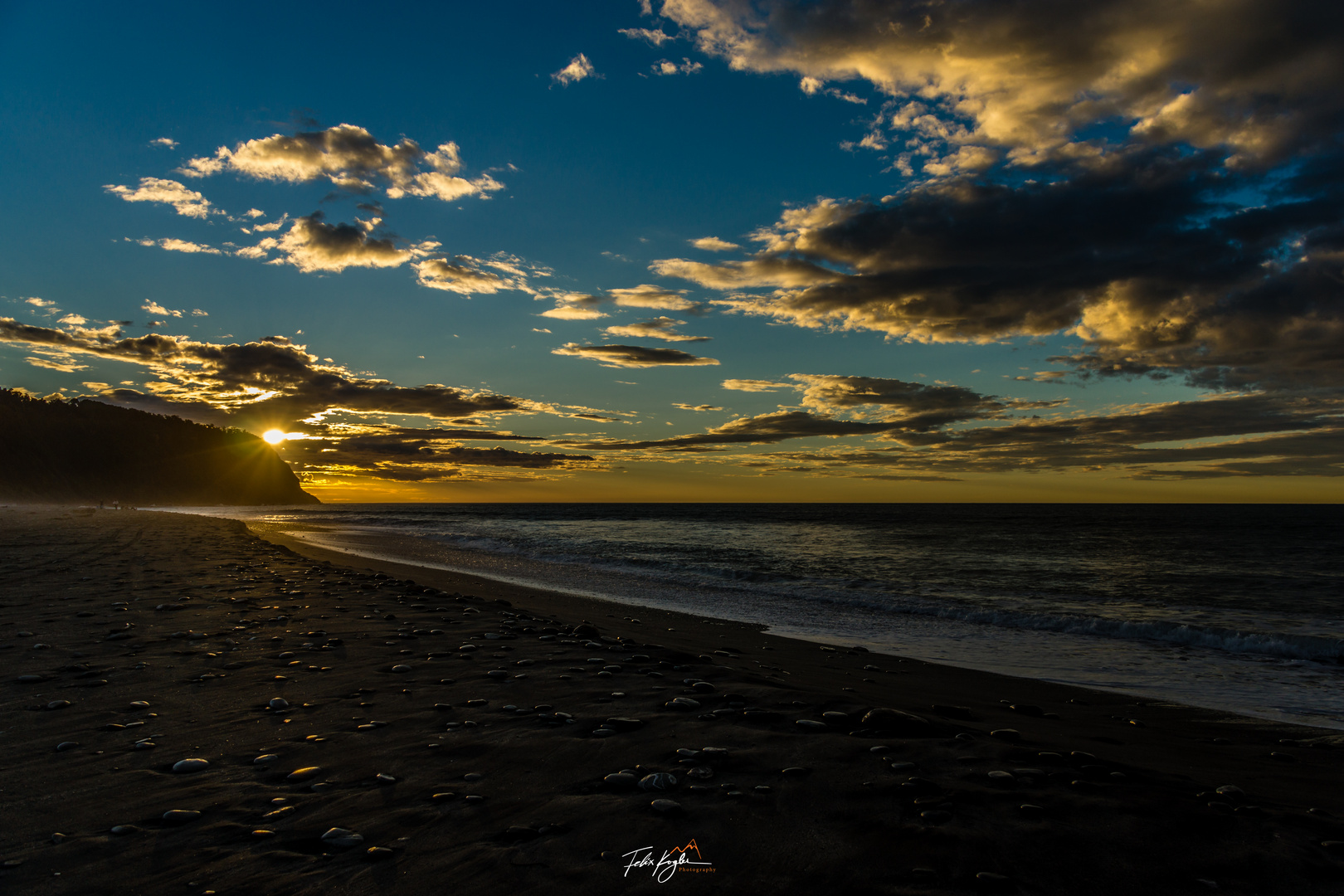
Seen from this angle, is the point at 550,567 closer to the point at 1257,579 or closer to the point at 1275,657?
the point at 1275,657

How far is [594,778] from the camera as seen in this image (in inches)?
161

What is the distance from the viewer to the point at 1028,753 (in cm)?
467

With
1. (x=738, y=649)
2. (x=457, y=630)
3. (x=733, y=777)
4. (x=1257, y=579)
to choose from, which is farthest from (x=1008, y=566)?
(x=733, y=777)

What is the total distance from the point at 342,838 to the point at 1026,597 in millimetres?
18582

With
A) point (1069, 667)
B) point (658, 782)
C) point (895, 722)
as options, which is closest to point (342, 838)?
point (658, 782)

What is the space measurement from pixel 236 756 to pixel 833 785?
4.25m

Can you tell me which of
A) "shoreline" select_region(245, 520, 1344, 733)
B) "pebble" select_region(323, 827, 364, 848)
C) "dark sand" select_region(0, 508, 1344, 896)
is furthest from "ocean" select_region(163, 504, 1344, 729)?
"pebble" select_region(323, 827, 364, 848)

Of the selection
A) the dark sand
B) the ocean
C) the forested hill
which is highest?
the forested hill

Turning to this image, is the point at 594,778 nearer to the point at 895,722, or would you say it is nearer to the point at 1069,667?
the point at 895,722

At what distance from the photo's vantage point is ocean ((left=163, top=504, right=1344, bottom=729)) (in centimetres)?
963

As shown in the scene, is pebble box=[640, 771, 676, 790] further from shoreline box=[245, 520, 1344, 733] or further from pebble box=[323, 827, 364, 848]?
shoreline box=[245, 520, 1344, 733]

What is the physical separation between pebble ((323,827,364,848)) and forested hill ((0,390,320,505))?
17871cm

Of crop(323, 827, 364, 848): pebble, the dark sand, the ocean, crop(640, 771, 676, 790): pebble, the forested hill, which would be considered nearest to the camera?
the dark sand

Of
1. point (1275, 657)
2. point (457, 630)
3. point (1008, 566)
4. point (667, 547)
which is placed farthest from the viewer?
point (667, 547)
